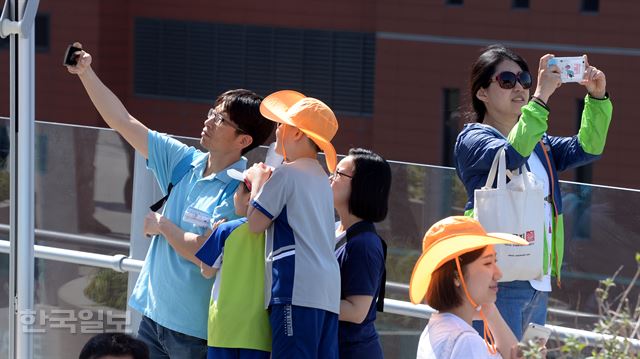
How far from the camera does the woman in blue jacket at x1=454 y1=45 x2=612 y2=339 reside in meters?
3.90

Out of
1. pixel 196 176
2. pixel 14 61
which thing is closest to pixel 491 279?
pixel 196 176

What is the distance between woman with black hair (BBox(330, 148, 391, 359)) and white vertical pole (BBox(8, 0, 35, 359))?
3.38ft

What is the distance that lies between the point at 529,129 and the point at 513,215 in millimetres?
294

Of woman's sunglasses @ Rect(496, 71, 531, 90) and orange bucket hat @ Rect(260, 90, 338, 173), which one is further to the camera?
woman's sunglasses @ Rect(496, 71, 531, 90)

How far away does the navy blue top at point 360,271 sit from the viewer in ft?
12.2

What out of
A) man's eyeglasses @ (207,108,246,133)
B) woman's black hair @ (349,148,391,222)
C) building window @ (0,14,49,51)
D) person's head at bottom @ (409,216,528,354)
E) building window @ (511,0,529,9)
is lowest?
person's head at bottom @ (409,216,528,354)

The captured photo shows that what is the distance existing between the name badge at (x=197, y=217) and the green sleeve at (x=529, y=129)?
3.49 ft

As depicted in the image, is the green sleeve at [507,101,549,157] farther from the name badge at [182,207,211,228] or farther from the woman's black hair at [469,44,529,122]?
the name badge at [182,207,211,228]

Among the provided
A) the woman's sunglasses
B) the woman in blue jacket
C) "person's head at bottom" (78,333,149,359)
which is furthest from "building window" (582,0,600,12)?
"person's head at bottom" (78,333,149,359)

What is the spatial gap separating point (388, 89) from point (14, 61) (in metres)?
19.3

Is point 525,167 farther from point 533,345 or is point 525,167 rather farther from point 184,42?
point 184,42

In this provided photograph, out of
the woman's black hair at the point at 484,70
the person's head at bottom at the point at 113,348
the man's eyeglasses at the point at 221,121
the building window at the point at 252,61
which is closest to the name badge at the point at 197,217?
the man's eyeglasses at the point at 221,121

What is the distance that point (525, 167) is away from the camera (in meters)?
3.91

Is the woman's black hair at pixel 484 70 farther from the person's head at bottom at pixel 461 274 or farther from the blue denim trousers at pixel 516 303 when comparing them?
the person's head at bottom at pixel 461 274
